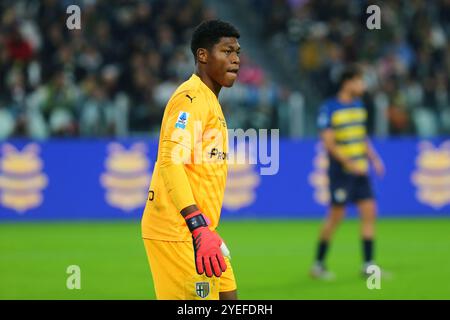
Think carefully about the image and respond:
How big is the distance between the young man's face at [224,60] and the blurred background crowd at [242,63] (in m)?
10.4

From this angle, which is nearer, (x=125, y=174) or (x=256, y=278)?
(x=256, y=278)

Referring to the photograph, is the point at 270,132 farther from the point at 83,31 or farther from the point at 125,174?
the point at 83,31

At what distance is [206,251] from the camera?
518 centimetres

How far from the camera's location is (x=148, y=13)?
1900cm

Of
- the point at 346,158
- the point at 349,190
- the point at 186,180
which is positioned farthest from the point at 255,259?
the point at 186,180

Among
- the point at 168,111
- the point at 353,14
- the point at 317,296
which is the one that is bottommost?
the point at 317,296

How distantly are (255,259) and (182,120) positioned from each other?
6.84 m

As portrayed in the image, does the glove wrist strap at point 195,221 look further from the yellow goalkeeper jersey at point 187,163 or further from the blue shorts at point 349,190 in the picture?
the blue shorts at point 349,190

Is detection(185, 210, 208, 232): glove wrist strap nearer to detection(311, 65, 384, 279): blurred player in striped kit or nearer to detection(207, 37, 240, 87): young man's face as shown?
detection(207, 37, 240, 87): young man's face

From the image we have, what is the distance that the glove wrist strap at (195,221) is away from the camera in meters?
5.25

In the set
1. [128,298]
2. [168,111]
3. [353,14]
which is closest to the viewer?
[168,111]
